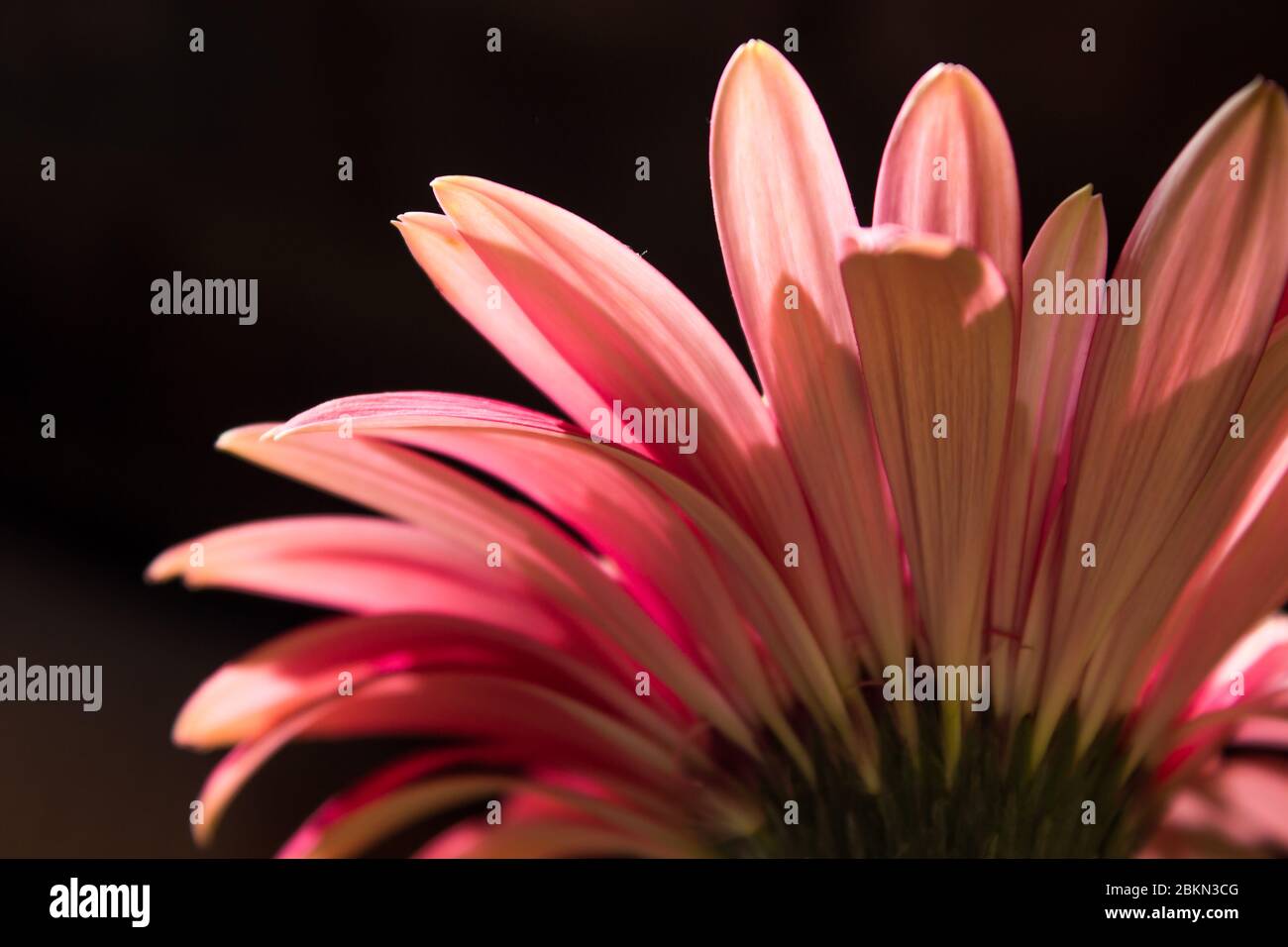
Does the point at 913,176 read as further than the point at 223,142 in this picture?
No

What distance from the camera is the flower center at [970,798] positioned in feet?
1.26

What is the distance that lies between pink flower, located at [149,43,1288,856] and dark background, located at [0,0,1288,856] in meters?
0.16

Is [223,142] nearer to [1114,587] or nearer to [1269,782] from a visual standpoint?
[1114,587]

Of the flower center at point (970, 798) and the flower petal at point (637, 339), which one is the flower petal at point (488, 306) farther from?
the flower center at point (970, 798)

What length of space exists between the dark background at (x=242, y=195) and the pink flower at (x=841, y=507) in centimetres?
16

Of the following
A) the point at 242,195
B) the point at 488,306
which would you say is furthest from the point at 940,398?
the point at 242,195

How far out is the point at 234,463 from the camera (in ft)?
1.91

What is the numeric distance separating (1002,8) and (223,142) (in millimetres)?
393

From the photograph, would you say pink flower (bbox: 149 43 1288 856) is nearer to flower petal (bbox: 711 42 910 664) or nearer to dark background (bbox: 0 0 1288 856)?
flower petal (bbox: 711 42 910 664)

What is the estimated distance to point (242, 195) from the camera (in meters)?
0.57

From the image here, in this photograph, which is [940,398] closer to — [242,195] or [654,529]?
[654,529]

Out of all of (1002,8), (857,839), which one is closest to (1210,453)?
(857,839)

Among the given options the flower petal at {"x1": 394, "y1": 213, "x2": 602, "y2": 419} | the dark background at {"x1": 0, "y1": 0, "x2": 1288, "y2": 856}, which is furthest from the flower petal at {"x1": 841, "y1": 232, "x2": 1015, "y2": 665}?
the dark background at {"x1": 0, "y1": 0, "x2": 1288, "y2": 856}
